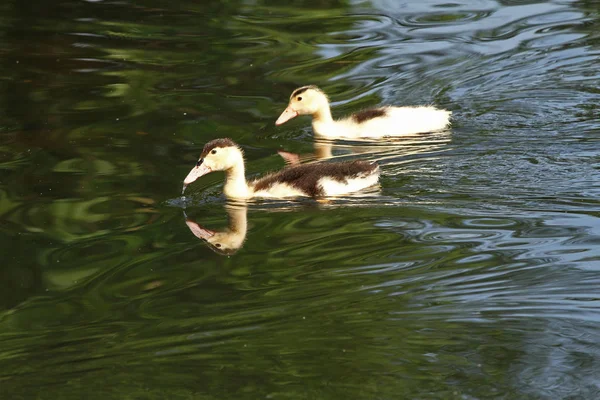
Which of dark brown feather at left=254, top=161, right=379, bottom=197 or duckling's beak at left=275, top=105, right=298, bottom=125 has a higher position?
duckling's beak at left=275, top=105, right=298, bottom=125

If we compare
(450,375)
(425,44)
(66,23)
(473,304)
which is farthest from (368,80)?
(450,375)

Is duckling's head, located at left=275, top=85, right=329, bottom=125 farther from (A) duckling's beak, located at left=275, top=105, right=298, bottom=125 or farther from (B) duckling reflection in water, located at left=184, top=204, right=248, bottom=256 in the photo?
(B) duckling reflection in water, located at left=184, top=204, right=248, bottom=256

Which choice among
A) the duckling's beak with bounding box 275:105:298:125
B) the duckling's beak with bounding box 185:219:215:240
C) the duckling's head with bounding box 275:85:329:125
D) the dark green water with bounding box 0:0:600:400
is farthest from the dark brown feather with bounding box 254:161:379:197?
the duckling's beak with bounding box 275:105:298:125

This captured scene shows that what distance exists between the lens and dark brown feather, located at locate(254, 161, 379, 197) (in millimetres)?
8016

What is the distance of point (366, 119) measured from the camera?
971 cm

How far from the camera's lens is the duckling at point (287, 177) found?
8.02 metres

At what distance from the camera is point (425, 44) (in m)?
12.7

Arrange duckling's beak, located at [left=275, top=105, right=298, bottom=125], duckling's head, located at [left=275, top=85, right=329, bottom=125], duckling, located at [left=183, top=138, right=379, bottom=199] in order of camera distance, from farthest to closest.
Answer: duckling's beak, located at [left=275, top=105, right=298, bottom=125]
duckling's head, located at [left=275, top=85, right=329, bottom=125]
duckling, located at [left=183, top=138, right=379, bottom=199]

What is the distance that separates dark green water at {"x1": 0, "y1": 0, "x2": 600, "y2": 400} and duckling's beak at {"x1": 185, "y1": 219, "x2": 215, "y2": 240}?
0.08m

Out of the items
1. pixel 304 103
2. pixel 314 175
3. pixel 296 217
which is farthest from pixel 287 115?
pixel 296 217

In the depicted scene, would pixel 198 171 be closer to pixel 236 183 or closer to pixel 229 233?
pixel 236 183

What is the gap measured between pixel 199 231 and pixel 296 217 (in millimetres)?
644

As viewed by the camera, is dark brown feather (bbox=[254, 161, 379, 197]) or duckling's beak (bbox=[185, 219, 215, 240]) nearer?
duckling's beak (bbox=[185, 219, 215, 240])

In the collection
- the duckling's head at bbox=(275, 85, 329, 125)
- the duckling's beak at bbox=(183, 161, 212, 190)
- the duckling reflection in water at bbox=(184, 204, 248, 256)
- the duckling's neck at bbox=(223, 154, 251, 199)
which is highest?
the duckling's head at bbox=(275, 85, 329, 125)
